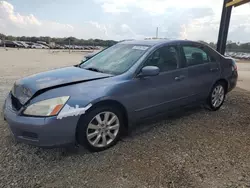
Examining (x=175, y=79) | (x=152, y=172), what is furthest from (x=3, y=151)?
(x=175, y=79)

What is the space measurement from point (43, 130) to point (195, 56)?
10.0ft

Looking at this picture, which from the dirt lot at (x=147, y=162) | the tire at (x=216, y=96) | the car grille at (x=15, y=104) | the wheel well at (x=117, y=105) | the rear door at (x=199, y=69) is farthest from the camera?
the tire at (x=216, y=96)

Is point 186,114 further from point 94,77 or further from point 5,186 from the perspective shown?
point 5,186

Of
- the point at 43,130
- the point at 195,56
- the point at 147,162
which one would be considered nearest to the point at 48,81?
the point at 43,130

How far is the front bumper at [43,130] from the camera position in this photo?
268 cm

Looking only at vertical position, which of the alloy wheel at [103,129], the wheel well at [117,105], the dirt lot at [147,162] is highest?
the wheel well at [117,105]

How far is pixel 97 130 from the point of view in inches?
122

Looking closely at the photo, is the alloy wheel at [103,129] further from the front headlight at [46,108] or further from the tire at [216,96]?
the tire at [216,96]

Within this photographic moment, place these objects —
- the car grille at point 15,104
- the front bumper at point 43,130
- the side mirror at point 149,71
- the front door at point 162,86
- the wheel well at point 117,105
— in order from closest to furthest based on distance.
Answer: the front bumper at point 43,130 < the car grille at point 15,104 < the wheel well at point 117,105 < the side mirror at point 149,71 < the front door at point 162,86

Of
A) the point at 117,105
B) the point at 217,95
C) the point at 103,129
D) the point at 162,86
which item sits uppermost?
the point at 162,86

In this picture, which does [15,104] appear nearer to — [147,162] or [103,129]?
[103,129]

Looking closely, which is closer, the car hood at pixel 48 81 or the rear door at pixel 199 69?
the car hood at pixel 48 81

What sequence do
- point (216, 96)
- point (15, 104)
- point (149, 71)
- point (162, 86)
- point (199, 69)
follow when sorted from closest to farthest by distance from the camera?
point (15, 104)
point (149, 71)
point (162, 86)
point (199, 69)
point (216, 96)

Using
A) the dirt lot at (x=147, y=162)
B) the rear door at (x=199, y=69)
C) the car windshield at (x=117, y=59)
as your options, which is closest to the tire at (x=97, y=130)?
the dirt lot at (x=147, y=162)
